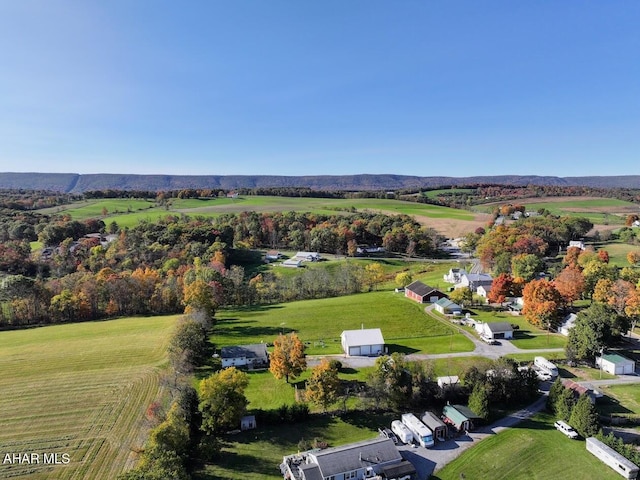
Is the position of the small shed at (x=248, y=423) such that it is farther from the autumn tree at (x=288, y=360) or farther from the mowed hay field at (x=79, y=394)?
the mowed hay field at (x=79, y=394)

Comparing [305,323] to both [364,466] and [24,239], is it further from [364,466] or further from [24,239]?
[24,239]

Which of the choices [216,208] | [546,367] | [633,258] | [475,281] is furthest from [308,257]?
[216,208]

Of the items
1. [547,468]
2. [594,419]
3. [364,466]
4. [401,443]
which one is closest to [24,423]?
[364,466]

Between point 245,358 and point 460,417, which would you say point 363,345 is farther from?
point 460,417

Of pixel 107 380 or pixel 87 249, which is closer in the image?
pixel 107 380

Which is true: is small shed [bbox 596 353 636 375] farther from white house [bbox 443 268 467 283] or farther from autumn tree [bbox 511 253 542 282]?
white house [bbox 443 268 467 283]

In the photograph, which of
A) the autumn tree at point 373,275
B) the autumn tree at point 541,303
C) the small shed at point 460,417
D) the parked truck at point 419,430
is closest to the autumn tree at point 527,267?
the autumn tree at point 541,303

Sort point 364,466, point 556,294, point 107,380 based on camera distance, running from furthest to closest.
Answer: point 556,294, point 107,380, point 364,466
